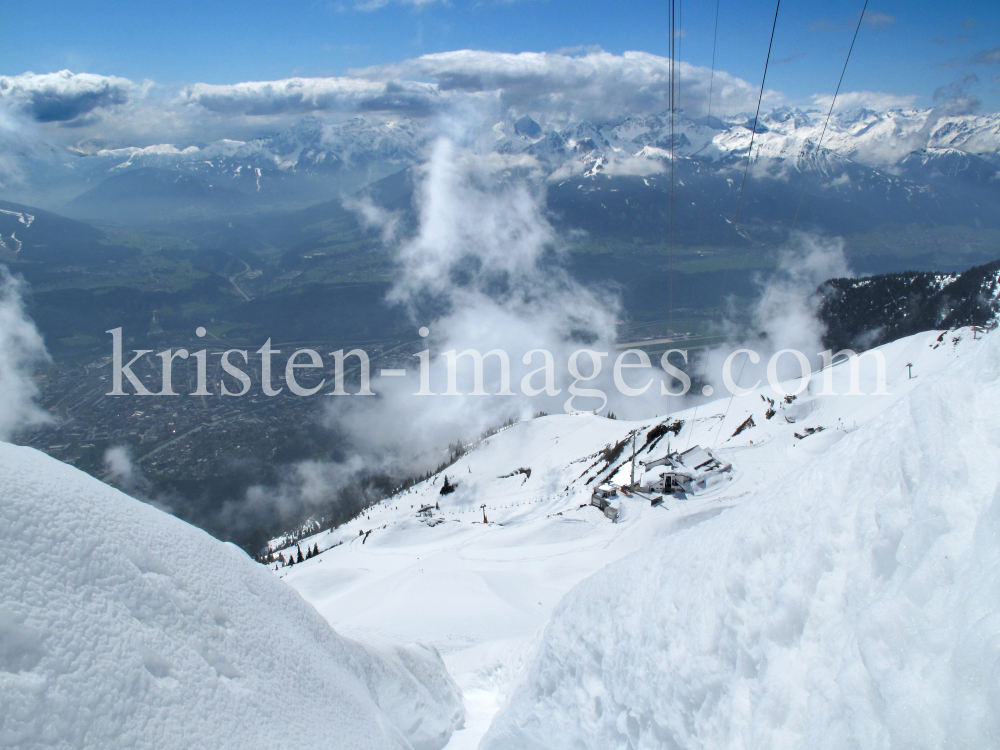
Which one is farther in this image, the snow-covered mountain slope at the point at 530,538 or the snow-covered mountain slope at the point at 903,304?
the snow-covered mountain slope at the point at 903,304

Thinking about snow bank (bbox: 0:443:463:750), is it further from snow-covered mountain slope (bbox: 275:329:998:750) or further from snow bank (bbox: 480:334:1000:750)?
snow-covered mountain slope (bbox: 275:329:998:750)

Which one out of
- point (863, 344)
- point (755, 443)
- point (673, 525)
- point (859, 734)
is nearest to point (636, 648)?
point (859, 734)

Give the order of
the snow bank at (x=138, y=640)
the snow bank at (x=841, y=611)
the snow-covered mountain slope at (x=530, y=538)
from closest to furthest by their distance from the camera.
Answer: the snow bank at (x=841, y=611) < the snow bank at (x=138, y=640) < the snow-covered mountain slope at (x=530, y=538)

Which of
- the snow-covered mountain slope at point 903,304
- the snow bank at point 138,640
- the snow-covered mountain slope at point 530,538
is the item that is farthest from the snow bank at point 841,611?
the snow-covered mountain slope at point 903,304

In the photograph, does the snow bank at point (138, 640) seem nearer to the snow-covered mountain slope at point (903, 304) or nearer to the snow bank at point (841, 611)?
the snow bank at point (841, 611)

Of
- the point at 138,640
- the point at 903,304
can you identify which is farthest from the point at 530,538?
the point at 903,304

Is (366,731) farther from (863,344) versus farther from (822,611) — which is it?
(863,344)

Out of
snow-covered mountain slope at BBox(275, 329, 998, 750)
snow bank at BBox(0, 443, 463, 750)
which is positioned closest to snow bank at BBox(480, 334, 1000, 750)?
snow-covered mountain slope at BBox(275, 329, 998, 750)
